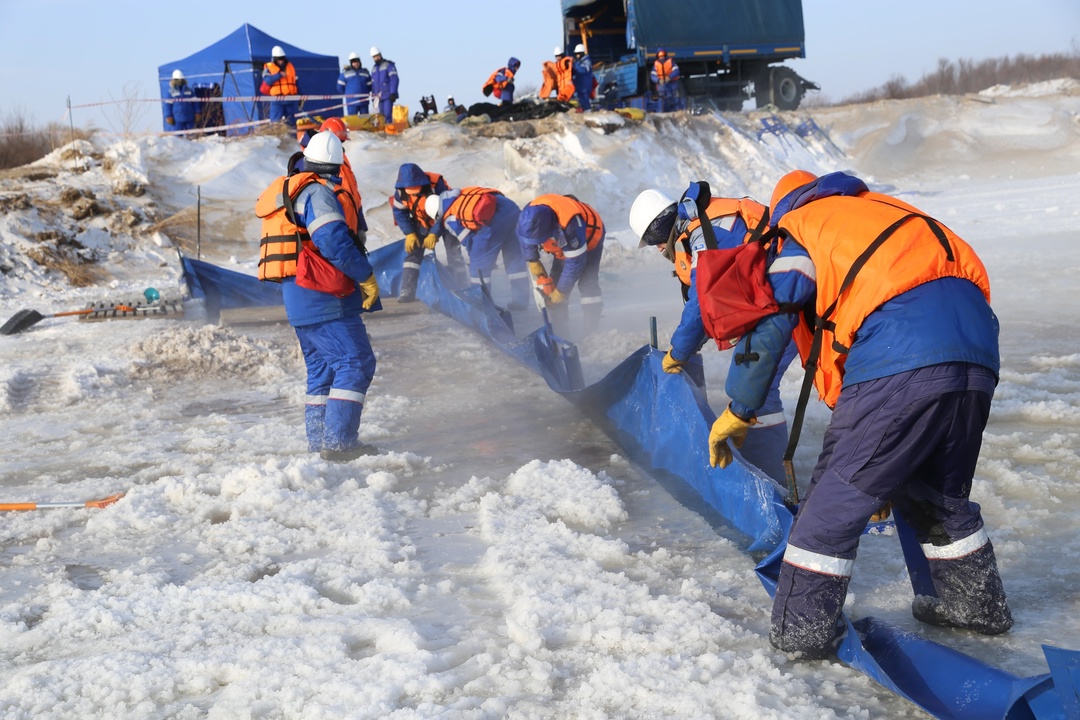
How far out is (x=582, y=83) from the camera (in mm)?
19062

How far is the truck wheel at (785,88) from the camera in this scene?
70.2 ft

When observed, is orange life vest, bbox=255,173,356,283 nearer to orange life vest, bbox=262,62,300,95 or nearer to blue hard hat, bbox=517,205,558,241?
blue hard hat, bbox=517,205,558,241

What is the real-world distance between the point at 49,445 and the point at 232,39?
15480 mm

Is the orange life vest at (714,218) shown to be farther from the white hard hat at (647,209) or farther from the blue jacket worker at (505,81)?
the blue jacket worker at (505,81)

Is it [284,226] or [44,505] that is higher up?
[284,226]

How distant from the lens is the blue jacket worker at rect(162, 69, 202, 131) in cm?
1677

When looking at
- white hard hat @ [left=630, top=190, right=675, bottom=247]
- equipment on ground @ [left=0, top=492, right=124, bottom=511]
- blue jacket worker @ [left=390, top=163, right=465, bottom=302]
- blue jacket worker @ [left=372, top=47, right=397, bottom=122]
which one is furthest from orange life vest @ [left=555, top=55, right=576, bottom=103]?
equipment on ground @ [left=0, top=492, right=124, bottom=511]

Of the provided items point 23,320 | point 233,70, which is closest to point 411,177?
point 23,320

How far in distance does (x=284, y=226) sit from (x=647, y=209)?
187cm

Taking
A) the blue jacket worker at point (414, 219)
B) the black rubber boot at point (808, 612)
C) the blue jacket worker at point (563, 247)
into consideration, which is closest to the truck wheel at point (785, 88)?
the blue jacket worker at point (414, 219)

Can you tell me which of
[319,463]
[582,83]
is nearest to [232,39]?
[582,83]

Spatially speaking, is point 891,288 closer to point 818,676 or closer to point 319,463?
point 818,676

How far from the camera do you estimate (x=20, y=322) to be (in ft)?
28.3

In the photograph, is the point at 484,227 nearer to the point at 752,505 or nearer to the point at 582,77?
the point at 752,505
